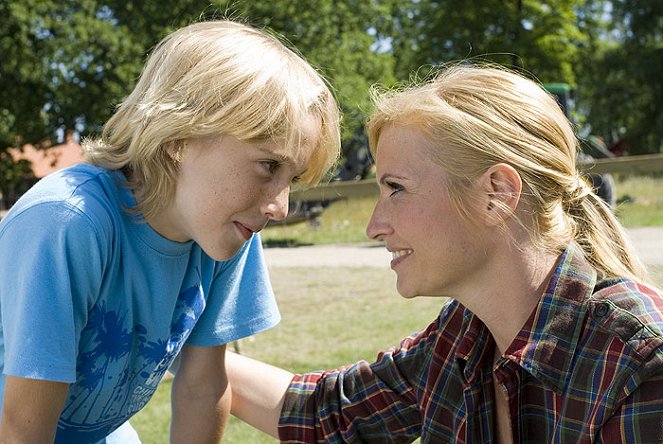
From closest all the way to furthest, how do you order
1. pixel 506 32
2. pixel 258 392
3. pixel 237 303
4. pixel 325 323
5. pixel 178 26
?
pixel 237 303
pixel 258 392
pixel 325 323
pixel 178 26
pixel 506 32

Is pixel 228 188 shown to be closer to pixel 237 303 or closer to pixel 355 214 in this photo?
pixel 237 303

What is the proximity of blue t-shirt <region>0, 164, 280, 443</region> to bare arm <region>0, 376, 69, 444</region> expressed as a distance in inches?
1.4

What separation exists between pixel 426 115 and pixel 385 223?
271 millimetres

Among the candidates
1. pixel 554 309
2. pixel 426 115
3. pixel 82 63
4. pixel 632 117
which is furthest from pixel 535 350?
pixel 632 117

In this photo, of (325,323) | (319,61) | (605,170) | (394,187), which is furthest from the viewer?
(319,61)

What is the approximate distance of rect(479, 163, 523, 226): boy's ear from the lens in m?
1.85

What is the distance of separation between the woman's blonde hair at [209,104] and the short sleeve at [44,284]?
0.23m

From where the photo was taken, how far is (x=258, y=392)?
236 centimetres

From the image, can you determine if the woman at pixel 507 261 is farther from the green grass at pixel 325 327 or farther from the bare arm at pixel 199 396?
the green grass at pixel 325 327

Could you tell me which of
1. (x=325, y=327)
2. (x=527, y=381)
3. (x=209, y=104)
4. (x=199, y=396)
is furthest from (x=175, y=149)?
(x=325, y=327)

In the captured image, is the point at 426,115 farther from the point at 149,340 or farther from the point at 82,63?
the point at 82,63

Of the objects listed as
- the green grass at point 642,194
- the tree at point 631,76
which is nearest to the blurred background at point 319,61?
the green grass at point 642,194

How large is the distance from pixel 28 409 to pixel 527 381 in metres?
1.07

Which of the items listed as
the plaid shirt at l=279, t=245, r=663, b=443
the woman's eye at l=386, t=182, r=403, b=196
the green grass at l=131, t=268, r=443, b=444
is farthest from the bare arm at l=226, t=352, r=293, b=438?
the green grass at l=131, t=268, r=443, b=444
